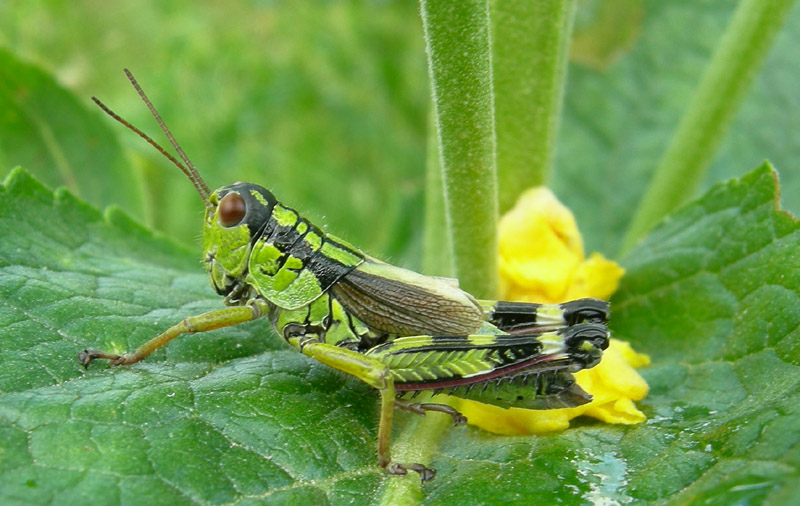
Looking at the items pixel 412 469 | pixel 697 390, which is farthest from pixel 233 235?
pixel 697 390

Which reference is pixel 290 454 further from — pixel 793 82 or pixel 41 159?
pixel 793 82

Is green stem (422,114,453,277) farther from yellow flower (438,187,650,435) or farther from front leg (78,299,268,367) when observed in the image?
front leg (78,299,268,367)

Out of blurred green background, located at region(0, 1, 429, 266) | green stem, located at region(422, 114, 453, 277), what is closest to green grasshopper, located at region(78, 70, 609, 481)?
green stem, located at region(422, 114, 453, 277)

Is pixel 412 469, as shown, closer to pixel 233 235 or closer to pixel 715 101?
pixel 233 235

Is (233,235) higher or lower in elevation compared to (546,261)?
lower

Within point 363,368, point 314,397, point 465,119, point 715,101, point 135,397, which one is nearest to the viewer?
point 135,397

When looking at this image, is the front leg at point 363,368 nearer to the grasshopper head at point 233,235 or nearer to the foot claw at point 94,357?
the grasshopper head at point 233,235

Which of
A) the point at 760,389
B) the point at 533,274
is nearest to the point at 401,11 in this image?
the point at 533,274

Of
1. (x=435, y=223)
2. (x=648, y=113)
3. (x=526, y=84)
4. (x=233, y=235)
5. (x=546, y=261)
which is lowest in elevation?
(x=233, y=235)
